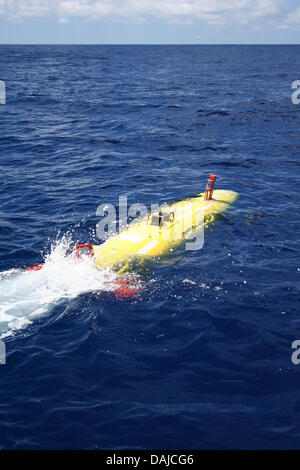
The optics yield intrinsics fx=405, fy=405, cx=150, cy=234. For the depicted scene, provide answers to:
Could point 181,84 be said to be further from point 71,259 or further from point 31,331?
point 31,331

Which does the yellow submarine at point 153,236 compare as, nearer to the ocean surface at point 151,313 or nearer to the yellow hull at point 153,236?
the yellow hull at point 153,236

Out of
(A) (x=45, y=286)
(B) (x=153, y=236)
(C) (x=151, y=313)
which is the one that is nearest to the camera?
→ (C) (x=151, y=313)

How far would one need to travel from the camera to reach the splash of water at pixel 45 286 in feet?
39.0

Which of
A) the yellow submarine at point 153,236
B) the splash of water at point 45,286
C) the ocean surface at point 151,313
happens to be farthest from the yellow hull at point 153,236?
the splash of water at point 45,286

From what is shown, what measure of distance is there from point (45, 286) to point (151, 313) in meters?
3.69

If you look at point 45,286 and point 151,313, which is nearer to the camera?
point 151,313

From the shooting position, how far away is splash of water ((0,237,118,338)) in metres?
11.9

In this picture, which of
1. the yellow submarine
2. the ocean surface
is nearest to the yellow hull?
the yellow submarine

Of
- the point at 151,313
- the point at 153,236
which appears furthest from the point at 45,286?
the point at 153,236

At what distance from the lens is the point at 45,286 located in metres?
13.2

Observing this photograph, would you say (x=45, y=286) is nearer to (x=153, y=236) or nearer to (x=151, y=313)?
(x=151, y=313)

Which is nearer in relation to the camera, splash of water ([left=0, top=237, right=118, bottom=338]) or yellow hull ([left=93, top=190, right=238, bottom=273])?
splash of water ([left=0, top=237, right=118, bottom=338])

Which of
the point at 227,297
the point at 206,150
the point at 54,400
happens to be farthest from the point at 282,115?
the point at 54,400

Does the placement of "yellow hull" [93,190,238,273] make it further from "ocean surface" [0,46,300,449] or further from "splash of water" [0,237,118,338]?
"splash of water" [0,237,118,338]
